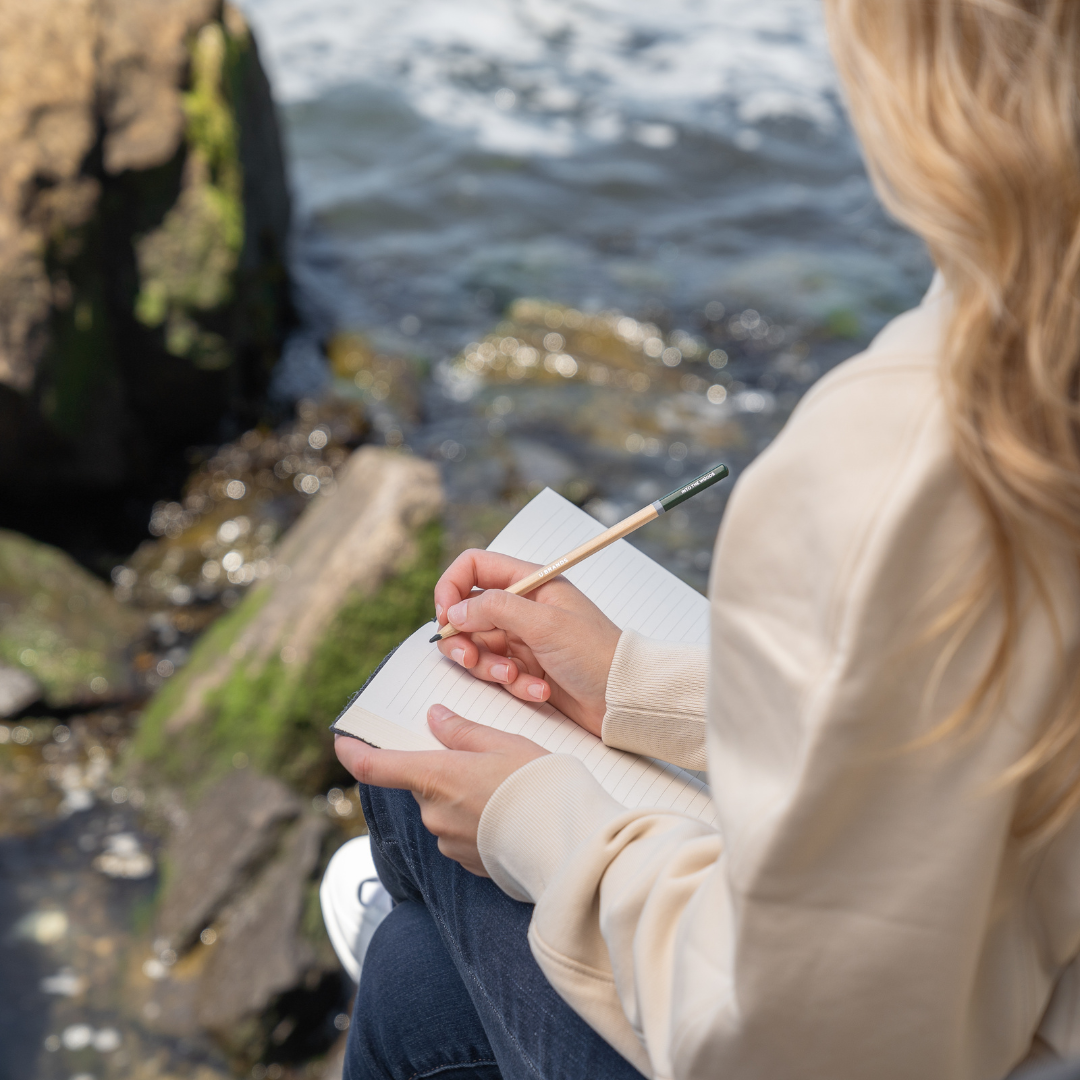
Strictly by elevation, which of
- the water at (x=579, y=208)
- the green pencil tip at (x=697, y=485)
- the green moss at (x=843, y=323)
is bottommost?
the green moss at (x=843, y=323)

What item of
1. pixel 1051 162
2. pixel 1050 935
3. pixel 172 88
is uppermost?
pixel 1051 162

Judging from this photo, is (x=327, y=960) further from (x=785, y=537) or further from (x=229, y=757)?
(x=785, y=537)

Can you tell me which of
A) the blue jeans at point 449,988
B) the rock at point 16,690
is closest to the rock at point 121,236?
the rock at point 16,690

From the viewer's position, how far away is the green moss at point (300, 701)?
9.88ft

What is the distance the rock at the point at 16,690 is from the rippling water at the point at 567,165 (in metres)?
2.77

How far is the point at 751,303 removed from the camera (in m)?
5.91

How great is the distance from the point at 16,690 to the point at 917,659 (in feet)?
A: 10.6

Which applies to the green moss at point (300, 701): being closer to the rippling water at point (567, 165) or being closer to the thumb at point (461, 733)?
the thumb at point (461, 733)

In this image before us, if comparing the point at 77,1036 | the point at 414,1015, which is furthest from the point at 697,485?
the point at 77,1036

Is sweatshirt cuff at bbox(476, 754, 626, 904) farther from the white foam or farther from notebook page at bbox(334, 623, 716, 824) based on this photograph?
the white foam

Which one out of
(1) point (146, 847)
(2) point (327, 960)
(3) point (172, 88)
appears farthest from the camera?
(3) point (172, 88)

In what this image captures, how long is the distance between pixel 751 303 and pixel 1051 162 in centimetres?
534

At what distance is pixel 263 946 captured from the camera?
2596 millimetres

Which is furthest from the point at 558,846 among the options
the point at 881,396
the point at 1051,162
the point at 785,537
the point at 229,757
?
the point at 229,757
